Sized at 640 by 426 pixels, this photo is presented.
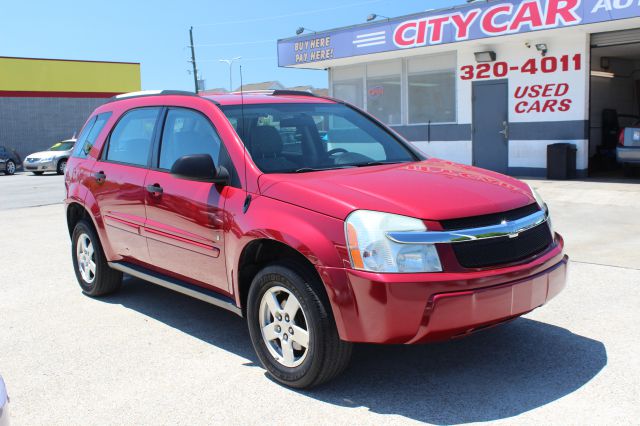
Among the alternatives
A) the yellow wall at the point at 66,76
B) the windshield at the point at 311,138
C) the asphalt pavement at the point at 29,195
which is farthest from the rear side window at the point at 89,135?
the yellow wall at the point at 66,76

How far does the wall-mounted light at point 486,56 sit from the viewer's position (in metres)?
16.5

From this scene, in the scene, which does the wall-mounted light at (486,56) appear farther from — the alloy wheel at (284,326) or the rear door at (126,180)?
the alloy wheel at (284,326)

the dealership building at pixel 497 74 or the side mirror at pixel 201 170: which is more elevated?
the dealership building at pixel 497 74

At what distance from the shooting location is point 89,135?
6.50m

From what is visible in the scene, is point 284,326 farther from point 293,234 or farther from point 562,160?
point 562,160

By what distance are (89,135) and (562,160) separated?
11.5m

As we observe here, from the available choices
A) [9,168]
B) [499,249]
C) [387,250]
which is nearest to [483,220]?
[499,249]

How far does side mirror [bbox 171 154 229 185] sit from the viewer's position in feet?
14.5

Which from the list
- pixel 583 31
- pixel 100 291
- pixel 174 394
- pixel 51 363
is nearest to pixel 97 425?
pixel 174 394

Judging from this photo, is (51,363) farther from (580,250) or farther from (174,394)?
(580,250)

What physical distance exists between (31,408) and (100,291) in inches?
96.4

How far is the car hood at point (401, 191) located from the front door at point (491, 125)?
12.6 meters

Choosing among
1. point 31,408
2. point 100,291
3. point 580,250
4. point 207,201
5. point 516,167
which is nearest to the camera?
point 31,408

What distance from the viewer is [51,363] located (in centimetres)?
462
